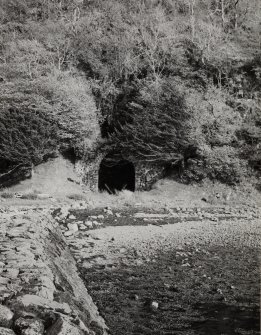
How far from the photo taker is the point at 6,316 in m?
4.51

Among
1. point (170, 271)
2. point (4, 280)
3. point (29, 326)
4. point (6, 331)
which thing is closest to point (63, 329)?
point (29, 326)

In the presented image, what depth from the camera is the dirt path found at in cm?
659

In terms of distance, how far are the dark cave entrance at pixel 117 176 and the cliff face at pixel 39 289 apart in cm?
1455

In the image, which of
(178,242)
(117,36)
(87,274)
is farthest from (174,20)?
(87,274)

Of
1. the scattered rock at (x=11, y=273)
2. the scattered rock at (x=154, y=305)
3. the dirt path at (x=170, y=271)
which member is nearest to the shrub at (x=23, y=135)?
the dirt path at (x=170, y=271)

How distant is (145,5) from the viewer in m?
34.2

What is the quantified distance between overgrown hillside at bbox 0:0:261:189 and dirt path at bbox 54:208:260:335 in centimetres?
705

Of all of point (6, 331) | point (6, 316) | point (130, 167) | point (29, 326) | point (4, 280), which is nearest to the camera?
point (6, 331)

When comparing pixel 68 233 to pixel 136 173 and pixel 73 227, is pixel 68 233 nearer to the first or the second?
pixel 73 227

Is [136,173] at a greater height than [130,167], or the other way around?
[136,173]

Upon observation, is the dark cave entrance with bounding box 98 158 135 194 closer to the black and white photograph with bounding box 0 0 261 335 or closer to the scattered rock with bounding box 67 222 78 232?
the black and white photograph with bounding box 0 0 261 335

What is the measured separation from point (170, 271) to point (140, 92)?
15075 millimetres

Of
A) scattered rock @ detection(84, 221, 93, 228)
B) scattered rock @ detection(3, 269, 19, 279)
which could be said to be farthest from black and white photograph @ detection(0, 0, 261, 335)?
scattered rock @ detection(84, 221, 93, 228)

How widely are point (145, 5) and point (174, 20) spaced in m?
5.64
